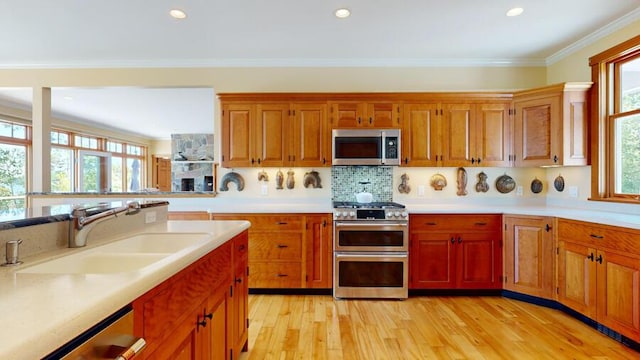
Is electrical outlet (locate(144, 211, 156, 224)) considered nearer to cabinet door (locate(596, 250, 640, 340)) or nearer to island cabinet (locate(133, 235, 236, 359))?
island cabinet (locate(133, 235, 236, 359))

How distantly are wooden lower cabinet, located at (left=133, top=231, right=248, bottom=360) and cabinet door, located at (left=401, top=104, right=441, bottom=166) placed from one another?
2.19m

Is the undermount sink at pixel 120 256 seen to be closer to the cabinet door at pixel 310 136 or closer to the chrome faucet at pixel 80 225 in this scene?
the chrome faucet at pixel 80 225

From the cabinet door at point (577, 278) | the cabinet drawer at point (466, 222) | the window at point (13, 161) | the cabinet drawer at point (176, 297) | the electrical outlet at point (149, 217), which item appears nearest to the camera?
the cabinet drawer at point (176, 297)

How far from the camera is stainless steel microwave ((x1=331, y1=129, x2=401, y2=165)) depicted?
329 cm

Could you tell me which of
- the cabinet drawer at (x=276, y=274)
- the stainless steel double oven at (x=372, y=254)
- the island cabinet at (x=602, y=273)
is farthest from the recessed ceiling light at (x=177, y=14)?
the island cabinet at (x=602, y=273)

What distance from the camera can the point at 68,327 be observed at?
62cm

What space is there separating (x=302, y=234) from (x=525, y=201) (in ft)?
8.58

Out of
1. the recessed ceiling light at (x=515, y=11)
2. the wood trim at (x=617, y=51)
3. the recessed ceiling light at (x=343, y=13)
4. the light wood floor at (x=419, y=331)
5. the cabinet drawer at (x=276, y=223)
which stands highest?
the recessed ceiling light at (x=343, y=13)

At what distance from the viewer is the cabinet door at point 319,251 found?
313 centimetres

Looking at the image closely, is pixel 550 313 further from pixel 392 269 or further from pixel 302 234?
pixel 302 234

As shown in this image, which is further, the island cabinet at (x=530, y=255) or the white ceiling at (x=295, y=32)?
the island cabinet at (x=530, y=255)

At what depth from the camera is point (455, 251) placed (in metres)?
3.09

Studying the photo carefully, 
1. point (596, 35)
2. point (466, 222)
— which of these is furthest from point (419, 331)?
point (596, 35)

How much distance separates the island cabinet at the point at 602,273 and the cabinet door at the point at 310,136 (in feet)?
7.49
